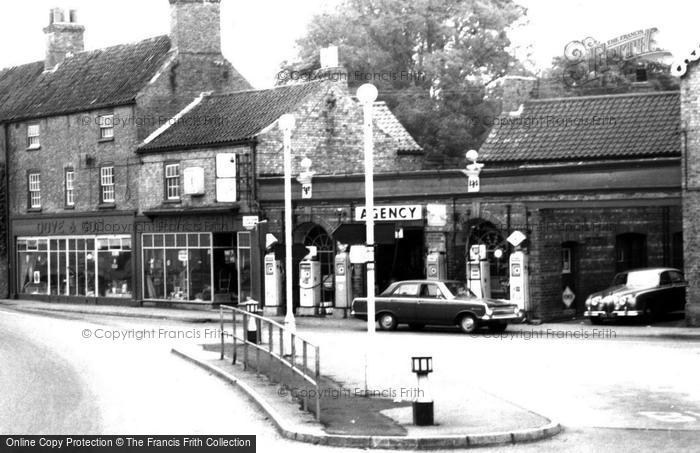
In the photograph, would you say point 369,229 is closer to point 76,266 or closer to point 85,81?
point 76,266

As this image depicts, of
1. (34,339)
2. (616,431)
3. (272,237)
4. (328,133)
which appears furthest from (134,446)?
(328,133)

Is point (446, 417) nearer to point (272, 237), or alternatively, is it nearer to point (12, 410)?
point (12, 410)

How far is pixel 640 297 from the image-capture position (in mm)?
33531

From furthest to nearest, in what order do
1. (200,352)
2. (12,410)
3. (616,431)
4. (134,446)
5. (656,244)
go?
(656,244)
(200,352)
(12,410)
(616,431)
(134,446)

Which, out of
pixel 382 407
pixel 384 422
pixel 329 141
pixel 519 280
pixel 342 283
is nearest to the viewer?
pixel 384 422

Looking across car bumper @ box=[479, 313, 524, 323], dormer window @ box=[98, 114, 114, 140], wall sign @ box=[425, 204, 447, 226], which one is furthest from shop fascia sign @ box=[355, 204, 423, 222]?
dormer window @ box=[98, 114, 114, 140]

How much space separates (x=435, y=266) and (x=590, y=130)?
729 centimetres

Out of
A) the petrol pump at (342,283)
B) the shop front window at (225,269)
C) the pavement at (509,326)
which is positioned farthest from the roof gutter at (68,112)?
the petrol pump at (342,283)

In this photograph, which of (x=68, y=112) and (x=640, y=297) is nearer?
(x=640, y=297)

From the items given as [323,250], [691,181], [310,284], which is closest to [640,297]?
[691,181]

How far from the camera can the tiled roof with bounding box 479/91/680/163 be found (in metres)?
37.9

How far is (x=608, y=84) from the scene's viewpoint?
56562 mm

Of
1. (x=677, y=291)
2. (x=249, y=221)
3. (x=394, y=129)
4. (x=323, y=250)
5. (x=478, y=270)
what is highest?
(x=394, y=129)

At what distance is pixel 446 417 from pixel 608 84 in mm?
42329
